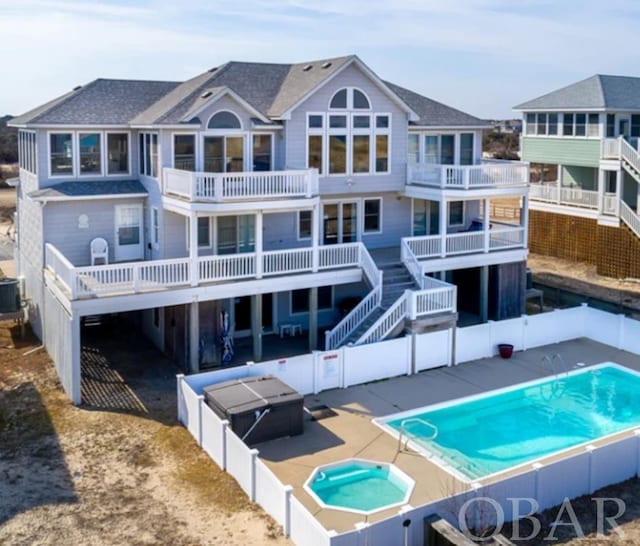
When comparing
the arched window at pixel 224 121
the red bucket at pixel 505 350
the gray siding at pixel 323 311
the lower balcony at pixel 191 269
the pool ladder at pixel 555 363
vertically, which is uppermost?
the arched window at pixel 224 121

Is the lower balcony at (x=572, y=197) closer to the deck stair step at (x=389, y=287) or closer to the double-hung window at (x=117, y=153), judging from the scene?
the deck stair step at (x=389, y=287)

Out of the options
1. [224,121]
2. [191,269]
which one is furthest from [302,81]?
[191,269]

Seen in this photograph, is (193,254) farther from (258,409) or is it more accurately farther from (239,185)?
(258,409)

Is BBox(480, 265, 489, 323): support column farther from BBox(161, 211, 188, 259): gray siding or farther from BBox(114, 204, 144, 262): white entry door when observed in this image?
BBox(114, 204, 144, 262): white entry door

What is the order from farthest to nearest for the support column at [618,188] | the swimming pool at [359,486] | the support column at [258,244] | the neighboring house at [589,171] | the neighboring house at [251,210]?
the support column at [618,188] < the neighboring house at [589,171] < the support column at [258,244] < the neighboring house at [251,210] < the swimming pool at [359,486]

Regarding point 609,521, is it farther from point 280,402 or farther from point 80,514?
point 80,514

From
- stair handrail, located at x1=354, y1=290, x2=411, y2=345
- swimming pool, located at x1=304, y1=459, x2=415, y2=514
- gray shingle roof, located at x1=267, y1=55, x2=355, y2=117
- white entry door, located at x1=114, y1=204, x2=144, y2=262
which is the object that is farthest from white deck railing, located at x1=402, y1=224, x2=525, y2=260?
swimming pool, located at x1=304, y1=459, x2=415, y2=514

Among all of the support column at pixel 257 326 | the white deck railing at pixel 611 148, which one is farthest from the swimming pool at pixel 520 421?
the white deck railing at pixel 611 148
